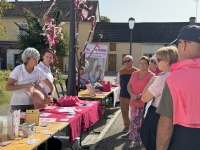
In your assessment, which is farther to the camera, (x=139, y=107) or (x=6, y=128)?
(x=139, y=107)

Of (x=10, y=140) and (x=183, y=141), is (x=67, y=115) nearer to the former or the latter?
(x=10, y=140)

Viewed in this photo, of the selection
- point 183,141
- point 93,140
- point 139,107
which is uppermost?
point 183,141

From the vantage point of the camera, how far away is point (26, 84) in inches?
132

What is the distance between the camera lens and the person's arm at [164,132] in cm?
174

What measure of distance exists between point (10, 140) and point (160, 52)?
5.79ft

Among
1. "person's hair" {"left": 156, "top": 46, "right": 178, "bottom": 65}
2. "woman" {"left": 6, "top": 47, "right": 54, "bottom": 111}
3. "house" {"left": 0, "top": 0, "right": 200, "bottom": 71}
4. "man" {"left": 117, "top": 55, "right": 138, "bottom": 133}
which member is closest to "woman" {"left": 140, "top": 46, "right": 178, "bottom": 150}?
"person's hair" {"left": 156, "top": 46, "right": 178, "bottom": 65}

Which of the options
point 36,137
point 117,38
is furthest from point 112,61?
point 36,137

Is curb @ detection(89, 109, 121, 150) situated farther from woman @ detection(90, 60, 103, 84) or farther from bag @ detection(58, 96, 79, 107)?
woman @ detection(90, 60, 103, 84)

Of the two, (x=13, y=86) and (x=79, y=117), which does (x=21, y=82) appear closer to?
(x=13, y=86)

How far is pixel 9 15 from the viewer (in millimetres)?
31031

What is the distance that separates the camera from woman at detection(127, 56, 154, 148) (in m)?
4.48

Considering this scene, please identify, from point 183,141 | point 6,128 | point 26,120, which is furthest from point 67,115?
point 183,141

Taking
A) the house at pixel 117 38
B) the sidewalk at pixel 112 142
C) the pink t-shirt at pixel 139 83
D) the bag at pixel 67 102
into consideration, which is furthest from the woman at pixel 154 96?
the house at pixel 117 38

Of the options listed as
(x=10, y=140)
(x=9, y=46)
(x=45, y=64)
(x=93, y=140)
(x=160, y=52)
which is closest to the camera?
(x=10, y=140)
